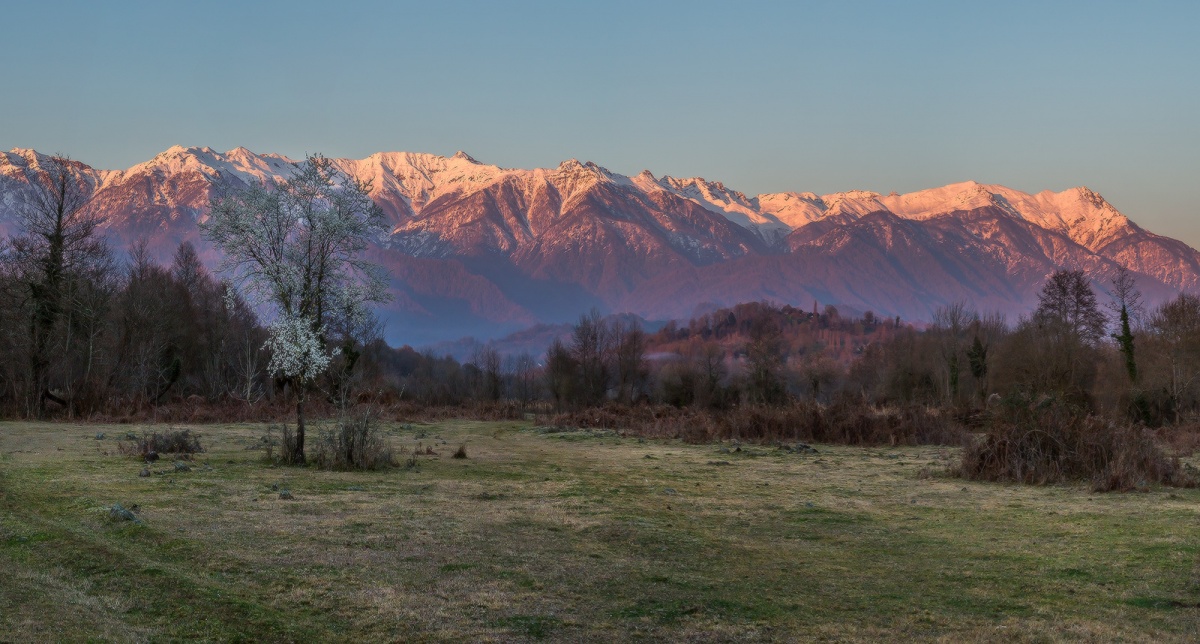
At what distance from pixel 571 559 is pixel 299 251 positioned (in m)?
13.2

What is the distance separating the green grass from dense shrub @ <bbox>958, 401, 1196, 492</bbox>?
46.1 inches

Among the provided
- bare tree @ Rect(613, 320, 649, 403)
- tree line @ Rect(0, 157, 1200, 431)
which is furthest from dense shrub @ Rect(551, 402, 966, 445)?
bare tree @ Rect(613, 320, 649, 403)

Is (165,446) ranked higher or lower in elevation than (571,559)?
higher

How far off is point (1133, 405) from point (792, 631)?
44.6m

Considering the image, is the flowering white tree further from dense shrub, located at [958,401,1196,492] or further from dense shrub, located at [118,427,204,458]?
dense shrub, located at [958,401,1196,492]

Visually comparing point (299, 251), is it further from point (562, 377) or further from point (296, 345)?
point (562, 377)

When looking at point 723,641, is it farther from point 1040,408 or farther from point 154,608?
A: point 1040,408

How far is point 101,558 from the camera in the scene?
10016 mm

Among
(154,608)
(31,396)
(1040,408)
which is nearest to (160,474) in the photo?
(154,608)

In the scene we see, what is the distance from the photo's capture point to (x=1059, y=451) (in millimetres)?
21078

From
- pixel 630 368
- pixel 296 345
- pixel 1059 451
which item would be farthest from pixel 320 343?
pixel 630 368

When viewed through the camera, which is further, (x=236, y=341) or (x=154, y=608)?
(x=236, y=341)

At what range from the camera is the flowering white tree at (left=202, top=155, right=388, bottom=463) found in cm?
2125

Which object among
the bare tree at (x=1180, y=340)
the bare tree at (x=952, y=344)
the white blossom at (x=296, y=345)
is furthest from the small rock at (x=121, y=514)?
the bare tree at (x=952, y=344)
